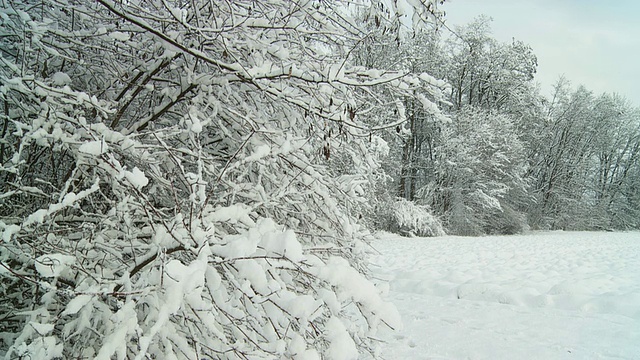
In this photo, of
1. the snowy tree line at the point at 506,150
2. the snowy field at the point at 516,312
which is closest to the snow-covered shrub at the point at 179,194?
the snowy field at the point at 516,312

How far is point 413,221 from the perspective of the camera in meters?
14.5

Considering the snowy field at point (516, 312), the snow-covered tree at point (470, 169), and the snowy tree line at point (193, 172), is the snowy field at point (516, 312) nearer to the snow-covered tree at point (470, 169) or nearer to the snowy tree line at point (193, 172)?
the snowy tree line at point (193, 172)

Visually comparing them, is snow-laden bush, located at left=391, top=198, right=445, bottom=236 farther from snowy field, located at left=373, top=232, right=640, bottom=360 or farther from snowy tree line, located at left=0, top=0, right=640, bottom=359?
snowy tree line, located at left=0, top=0, right=640, bottom=359

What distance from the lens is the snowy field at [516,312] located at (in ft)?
10.3

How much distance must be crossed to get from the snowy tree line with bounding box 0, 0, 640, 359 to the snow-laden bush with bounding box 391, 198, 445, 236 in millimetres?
10757

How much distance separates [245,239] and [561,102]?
3008cm

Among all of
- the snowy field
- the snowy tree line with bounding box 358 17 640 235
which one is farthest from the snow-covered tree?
the snowy field

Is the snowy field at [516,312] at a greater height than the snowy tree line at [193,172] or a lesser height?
lesser

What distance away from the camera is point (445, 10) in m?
1.97

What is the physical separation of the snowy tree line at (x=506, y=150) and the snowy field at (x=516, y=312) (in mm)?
7521

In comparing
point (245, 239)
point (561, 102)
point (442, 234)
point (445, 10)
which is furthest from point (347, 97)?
point (561, 102)

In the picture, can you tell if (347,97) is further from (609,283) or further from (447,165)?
(447,165)

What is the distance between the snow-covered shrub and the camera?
46.4 inches

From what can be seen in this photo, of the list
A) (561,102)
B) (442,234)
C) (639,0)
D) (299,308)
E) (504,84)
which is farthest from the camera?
(561,102)
